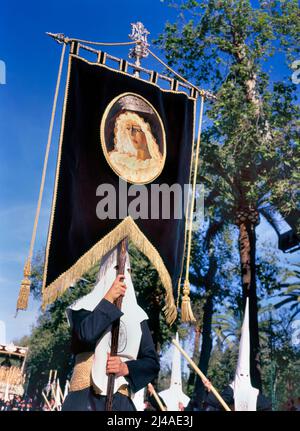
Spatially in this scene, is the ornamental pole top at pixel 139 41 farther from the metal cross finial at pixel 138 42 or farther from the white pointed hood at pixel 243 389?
the white pointed hood at pixel 243 389

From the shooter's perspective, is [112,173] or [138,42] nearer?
[112,173]

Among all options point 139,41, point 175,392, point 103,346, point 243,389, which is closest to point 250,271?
point 175,392

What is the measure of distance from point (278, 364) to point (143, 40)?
17.6 metres

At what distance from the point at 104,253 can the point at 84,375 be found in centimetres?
109

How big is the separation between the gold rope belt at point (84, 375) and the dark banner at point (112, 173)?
23.3 inches

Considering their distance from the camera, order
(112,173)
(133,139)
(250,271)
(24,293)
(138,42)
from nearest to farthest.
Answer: (24,293)
(112,173)
(133,139)
(138,42)
(250,271)

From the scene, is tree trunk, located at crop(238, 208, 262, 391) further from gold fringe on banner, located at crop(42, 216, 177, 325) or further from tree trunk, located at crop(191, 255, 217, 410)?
gold fringe on banner, located at crop(42, 216, 177, 325)

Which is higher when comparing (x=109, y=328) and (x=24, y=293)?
(x=24, y=293)

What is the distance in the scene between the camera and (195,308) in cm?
1897

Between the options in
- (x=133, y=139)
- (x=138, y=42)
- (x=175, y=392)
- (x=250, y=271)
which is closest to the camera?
(x=133, y=139)

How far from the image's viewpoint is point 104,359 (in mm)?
3496

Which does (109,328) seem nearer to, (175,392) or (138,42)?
(138,42)

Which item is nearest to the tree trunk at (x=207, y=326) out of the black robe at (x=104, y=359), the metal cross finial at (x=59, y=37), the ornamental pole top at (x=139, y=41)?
the ornamental pole top at (x=139, y=41)
